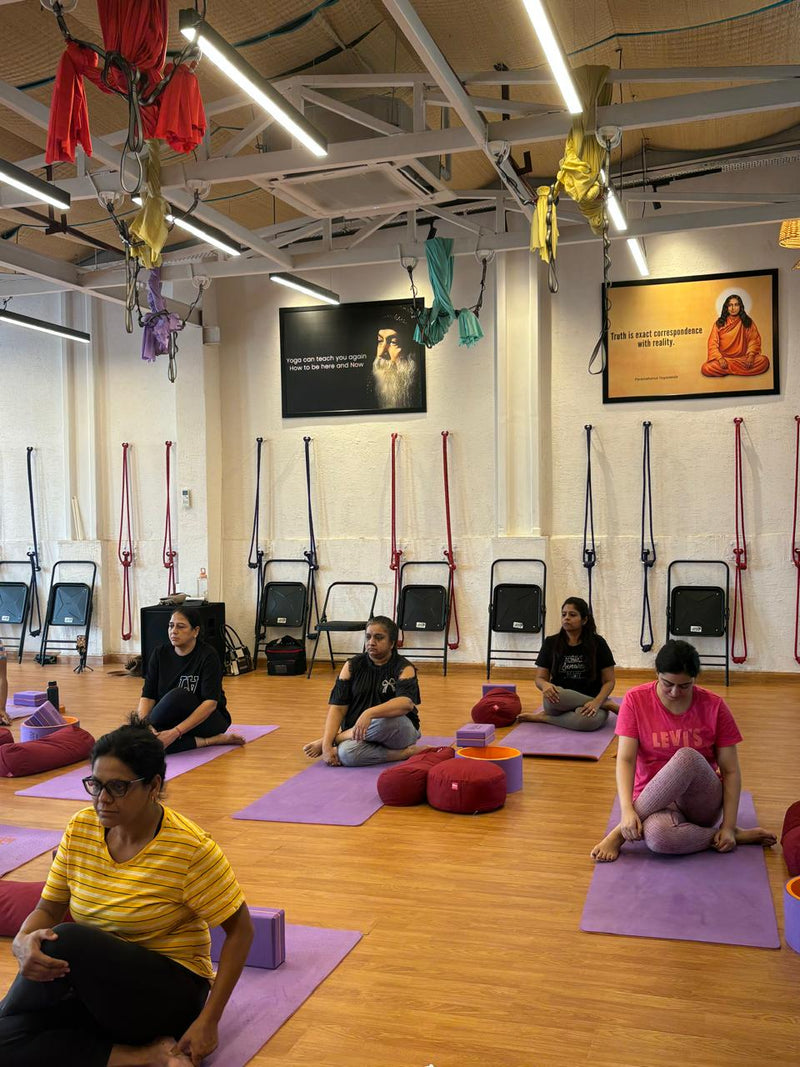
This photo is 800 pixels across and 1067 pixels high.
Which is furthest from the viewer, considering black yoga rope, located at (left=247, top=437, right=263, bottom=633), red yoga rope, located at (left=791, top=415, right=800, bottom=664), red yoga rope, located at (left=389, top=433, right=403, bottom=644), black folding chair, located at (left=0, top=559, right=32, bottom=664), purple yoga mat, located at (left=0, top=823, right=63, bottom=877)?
black folding chair, located at (left=0, top=559, right=32, bottom=664)

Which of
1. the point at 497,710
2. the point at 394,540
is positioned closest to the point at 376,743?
the point at 497,710

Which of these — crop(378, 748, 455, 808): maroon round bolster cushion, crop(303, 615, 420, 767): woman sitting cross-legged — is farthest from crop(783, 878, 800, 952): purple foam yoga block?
crop(303, 615, 420, 767): woman sitting cross-legged

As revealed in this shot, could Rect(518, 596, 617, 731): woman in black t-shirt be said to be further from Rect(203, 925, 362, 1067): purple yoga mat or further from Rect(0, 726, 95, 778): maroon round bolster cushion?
Rect(203, 925, 362, 1067): purple yoga mat

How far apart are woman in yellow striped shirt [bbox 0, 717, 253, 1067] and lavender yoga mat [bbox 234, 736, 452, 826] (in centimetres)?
221

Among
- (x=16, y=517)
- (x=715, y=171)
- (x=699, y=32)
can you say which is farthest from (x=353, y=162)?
(x=16, y=517)

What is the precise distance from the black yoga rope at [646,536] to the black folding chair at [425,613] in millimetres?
1703

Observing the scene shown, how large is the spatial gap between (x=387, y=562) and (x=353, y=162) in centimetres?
450

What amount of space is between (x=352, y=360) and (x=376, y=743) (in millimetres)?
4861

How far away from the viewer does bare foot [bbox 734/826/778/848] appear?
4.08m

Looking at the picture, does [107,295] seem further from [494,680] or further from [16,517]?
[494,680]

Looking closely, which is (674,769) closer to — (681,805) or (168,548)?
(681,805)

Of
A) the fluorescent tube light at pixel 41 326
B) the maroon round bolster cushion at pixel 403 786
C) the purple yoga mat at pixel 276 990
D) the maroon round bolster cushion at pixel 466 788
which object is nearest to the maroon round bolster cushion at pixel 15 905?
the purple yoga mat at pixel 276 990

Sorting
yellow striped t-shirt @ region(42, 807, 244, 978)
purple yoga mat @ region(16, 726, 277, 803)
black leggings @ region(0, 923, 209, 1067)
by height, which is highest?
yellow striped t-shirt @ region(42, 807, 244, 978)

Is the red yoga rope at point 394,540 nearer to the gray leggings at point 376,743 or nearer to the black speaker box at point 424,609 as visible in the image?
the black speaker box at point 424,609
